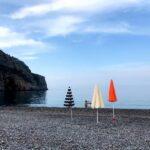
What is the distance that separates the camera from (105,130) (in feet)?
116

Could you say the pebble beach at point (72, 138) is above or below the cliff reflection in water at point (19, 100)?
below

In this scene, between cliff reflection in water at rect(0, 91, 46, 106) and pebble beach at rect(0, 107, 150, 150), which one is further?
cliff reflection in water at rect(0, 91, 46, 106)

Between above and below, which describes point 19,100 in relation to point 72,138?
above

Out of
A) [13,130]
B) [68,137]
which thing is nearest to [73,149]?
[68,137]

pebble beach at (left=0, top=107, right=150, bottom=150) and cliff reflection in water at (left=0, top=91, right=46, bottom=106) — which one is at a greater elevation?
cliff reflection in water at (left=0, top=91, right=46, bottom=106)

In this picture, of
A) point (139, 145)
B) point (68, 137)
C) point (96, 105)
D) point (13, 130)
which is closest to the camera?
point (139, 145)

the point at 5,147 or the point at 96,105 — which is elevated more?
the point at 96,105

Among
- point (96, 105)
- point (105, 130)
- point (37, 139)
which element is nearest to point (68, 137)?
point (37, 139)

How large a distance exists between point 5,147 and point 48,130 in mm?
9317

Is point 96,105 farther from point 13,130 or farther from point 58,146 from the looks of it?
point 58,146

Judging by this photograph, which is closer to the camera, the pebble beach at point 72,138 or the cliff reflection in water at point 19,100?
the pebble beach at point 72,138

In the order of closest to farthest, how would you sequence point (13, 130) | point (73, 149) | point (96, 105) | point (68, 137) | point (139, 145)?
point (73, 149) → point (139, 145) → point (68, 137) → point (13, 130) → point (96, 105)

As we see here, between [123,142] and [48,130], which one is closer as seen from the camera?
[123,142]

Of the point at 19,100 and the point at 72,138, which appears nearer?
the point at 72,138
